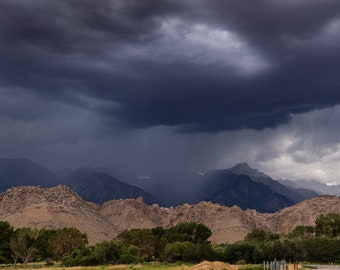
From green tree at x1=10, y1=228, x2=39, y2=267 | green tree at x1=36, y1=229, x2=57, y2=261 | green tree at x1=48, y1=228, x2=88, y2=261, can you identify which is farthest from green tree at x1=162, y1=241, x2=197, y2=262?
green tree at x1=10, y1=228, x2=39, y2=267

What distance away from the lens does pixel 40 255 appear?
126562 millimetres

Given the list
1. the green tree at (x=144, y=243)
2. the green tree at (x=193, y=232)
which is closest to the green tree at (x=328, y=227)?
the green tree at (x=193, y=232)

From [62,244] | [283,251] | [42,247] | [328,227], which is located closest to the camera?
[283,251]

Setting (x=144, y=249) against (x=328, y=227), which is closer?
(x=144, y=249)

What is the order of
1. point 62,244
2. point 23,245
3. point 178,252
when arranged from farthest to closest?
point 62,244 → point 23,245 → point 178,252

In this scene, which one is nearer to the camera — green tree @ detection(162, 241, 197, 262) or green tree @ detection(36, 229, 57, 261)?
green tree @ detection(162, 241, 197, 262)

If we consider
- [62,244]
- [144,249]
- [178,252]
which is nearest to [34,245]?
[62,244]

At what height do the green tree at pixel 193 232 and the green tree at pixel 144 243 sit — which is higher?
the green tree at pixel 193 232

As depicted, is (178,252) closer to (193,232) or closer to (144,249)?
(144,249)

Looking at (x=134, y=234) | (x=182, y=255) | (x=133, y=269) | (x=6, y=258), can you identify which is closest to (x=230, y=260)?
(x=182, y=255)

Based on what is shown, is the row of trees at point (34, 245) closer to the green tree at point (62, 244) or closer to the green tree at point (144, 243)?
the green tree at point (62, 244)

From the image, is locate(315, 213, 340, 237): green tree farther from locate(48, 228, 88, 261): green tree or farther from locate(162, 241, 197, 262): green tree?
locate(48, 228, 88, 261): green tree

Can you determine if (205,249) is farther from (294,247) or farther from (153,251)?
(153,251)

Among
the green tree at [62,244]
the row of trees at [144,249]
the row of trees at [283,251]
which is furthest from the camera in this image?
the green tree at [62,244]
